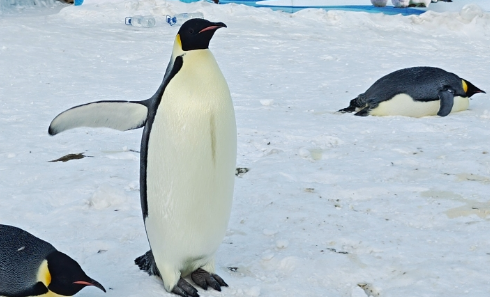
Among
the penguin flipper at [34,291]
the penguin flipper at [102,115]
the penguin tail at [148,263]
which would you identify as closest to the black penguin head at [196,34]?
the penguin flipper at [102,115]

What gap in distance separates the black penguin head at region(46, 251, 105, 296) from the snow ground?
0.24m

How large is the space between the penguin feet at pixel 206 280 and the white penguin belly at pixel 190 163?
0.09 metres

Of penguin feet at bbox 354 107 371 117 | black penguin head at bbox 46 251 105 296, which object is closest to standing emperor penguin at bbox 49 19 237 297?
black penguin head at bbox 46 251 105 296

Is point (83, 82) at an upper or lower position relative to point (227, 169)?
lower

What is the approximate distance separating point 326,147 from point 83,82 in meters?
3.21

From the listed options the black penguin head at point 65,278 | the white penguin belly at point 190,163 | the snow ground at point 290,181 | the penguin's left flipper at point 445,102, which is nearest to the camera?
the black penguin head at point 65,278

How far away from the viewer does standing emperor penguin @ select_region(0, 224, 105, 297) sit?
203 centimetres

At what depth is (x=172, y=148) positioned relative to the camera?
2.16m

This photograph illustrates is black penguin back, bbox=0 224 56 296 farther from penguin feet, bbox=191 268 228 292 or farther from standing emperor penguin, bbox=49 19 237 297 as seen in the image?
penguin feet, bbox=191 268 228 292

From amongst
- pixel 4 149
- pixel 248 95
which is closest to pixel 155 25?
pixel 248 95

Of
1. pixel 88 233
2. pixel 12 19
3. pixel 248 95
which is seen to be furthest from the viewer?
pixel 12 19

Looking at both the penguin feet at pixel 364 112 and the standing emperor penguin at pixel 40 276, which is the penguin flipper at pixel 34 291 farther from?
the penguin feet at pixel 364 112

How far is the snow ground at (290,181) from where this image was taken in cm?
246

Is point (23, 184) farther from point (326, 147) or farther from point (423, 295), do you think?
point (423, 295)
